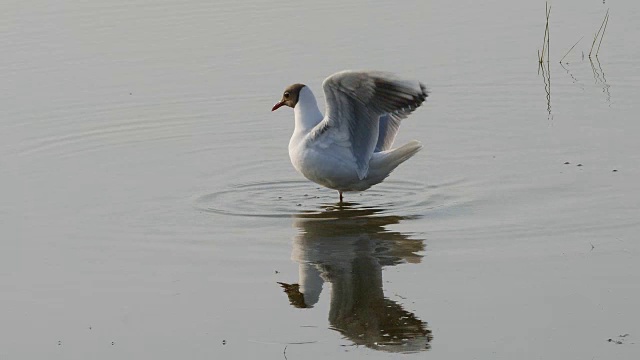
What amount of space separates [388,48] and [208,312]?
734 cm

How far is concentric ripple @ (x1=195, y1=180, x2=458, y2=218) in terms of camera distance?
9469 millimetres

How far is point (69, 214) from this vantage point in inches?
370

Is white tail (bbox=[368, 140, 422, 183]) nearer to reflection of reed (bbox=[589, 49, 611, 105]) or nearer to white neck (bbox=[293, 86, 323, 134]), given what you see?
white neck (bbox=[293, 86, 323, 134])

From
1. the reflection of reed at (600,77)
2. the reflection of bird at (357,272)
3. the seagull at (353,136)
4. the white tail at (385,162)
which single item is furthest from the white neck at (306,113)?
the reflection of reed at (600,77)

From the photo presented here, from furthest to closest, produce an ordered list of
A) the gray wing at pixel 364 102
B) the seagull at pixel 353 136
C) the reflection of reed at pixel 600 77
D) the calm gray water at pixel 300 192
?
the reflection of reed at pixel 600 77
the seagull at pixel 353 136
the gray wing at pixel 364 102
the calm gray water at pixel 300 192

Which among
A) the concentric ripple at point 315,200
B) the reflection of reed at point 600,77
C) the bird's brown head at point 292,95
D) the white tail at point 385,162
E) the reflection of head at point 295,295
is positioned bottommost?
the reflection of head at point 295,295

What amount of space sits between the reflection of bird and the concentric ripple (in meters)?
0.11

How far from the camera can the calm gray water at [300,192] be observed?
22.4 feet

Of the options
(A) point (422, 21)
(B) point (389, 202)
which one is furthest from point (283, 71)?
(B) point (389, 202)

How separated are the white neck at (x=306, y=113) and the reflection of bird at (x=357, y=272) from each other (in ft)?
2.19

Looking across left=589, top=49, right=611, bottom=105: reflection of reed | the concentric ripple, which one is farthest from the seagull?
left=589, top=49, right=611, bottom=105: reflection of reed

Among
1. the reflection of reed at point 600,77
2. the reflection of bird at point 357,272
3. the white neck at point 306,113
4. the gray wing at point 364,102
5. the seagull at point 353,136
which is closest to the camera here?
the reflection of bird at point 357,272

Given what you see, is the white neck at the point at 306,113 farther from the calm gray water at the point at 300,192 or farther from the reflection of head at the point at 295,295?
the reflection of head at the point at 295,295

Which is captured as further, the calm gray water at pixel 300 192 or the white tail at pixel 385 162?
the white tail at pixel 385 162
